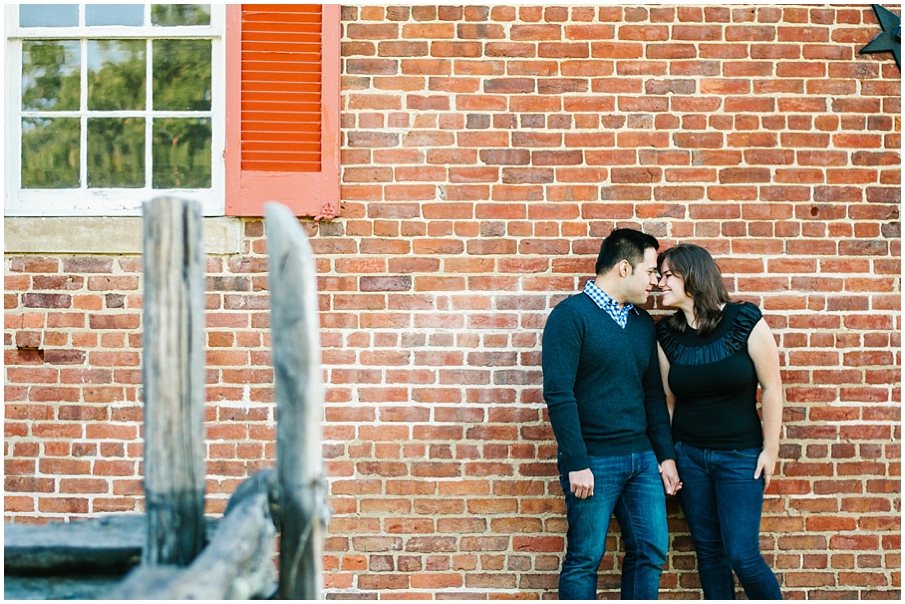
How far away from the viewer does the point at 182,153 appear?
164 inches

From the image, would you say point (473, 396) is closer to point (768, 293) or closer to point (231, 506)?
point (768, 293)

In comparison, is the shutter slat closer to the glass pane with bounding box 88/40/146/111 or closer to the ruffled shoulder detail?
the glass pane with bounding box 88/40/146/111

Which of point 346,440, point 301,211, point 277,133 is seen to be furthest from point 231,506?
point 277,133

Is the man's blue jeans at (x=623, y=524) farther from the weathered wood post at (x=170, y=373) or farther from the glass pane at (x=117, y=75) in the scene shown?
the glass pane at (x=117, y=75)

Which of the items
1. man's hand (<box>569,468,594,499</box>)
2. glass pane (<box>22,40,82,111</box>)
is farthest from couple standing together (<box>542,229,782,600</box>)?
glass pane (<box>22,40,82,111</box>)

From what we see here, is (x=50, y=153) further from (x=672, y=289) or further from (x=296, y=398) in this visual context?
(x=672, y=289)

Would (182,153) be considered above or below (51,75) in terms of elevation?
below

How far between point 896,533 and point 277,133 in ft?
12.2

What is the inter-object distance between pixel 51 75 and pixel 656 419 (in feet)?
11.6

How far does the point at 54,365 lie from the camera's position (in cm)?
404

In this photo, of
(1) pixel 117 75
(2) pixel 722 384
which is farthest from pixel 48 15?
(2) pixel 722 384

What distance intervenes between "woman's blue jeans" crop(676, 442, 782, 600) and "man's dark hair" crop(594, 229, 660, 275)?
2.96 ft

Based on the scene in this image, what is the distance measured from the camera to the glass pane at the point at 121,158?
4.18m

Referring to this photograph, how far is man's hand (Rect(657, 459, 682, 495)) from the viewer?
377 centimetres
